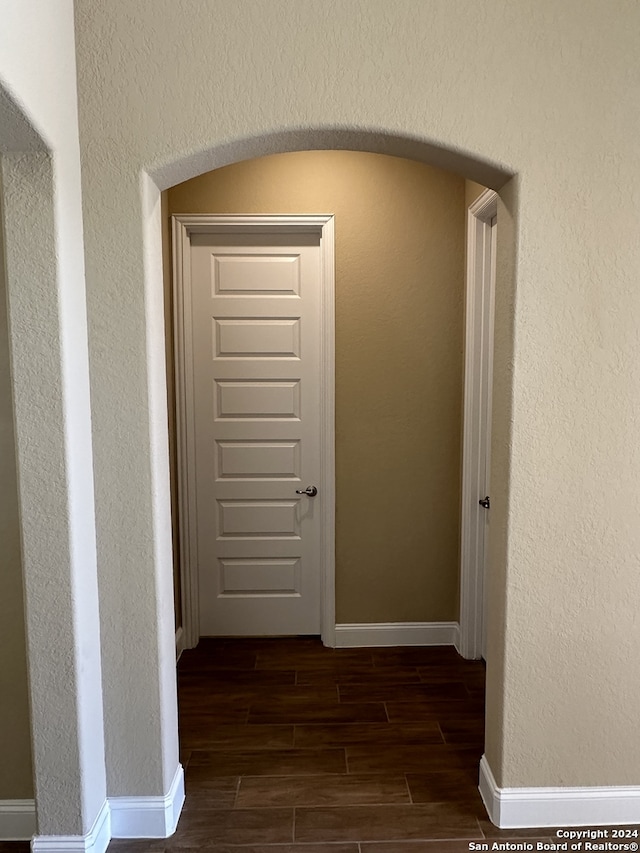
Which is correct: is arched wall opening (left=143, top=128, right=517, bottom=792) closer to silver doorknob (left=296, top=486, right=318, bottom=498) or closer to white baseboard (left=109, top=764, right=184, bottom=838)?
white baseboard (left=109, top=764, right=184, bottom=838)

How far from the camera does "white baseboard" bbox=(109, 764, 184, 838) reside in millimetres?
2115

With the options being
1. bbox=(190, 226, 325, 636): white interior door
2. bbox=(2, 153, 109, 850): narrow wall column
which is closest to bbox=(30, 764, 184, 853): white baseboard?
bbox=(2, 153, 109, 850): narrow wall column

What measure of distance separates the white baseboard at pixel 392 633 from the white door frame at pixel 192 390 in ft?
0.28

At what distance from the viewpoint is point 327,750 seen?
102 inches

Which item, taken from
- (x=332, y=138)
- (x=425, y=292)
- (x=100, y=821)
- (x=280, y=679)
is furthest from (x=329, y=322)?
(x=100, y=821)

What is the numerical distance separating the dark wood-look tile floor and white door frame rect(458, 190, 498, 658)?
30 centimetres

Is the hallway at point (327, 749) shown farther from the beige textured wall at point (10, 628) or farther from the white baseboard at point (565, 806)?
the beige textured wall at point (10, 628)

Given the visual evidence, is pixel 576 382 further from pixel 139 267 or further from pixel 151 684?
pixel 151 684

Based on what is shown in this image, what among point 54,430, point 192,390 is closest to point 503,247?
point 54,430

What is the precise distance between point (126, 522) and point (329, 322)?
1.66 m

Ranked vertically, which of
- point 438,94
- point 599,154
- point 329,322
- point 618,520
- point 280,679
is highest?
point 438,94

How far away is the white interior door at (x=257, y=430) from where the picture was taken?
3355 mm

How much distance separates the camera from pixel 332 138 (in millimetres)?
2004

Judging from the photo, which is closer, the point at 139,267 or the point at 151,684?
the point at 139,267
